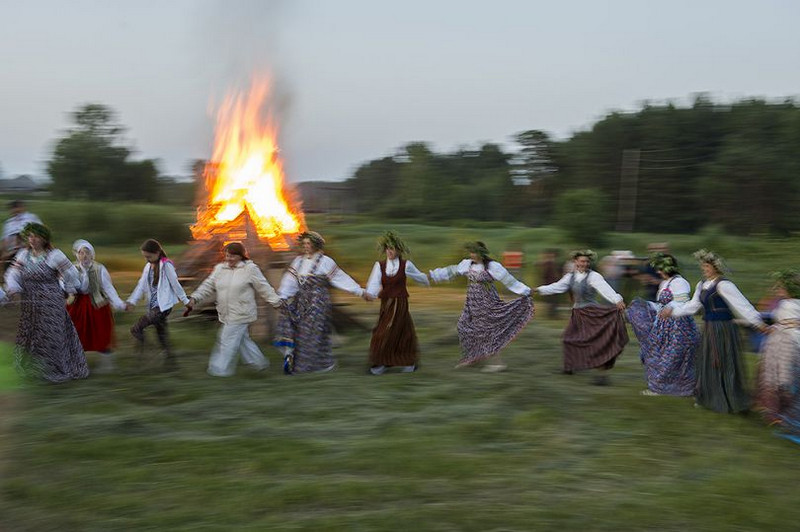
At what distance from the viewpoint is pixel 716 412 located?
7855 mm

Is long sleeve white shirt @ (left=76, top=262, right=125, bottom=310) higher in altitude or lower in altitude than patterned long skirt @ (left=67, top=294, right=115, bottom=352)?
higher

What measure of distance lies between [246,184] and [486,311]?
4.68m

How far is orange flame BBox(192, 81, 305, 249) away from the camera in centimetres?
1245

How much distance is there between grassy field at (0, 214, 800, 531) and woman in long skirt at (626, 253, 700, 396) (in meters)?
0.34

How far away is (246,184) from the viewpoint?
41.3 ft

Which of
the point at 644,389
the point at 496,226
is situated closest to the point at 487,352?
the point at 644,389

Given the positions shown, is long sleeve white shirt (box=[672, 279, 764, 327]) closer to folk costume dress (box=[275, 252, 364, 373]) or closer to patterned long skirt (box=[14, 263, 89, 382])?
folk costume dress (box=[275, 252, 364, 373])

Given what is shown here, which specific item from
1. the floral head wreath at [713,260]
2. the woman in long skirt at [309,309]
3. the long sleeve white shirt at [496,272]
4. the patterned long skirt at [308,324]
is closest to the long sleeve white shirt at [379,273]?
the woman in long skirt at [309,309]

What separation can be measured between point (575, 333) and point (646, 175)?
138 feet

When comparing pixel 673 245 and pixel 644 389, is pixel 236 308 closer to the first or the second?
pixel 644 389

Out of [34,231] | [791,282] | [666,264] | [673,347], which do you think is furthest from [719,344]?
[34,231]

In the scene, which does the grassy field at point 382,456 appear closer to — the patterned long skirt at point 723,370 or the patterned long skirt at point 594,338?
the patterned long skirt at point 723,370

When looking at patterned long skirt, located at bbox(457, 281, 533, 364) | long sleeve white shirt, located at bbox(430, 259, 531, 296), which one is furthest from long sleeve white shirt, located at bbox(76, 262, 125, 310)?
patterned long skirt, located at bbox(457, 281, 533, 364)

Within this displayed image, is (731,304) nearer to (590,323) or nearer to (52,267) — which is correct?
→ (590,323)
